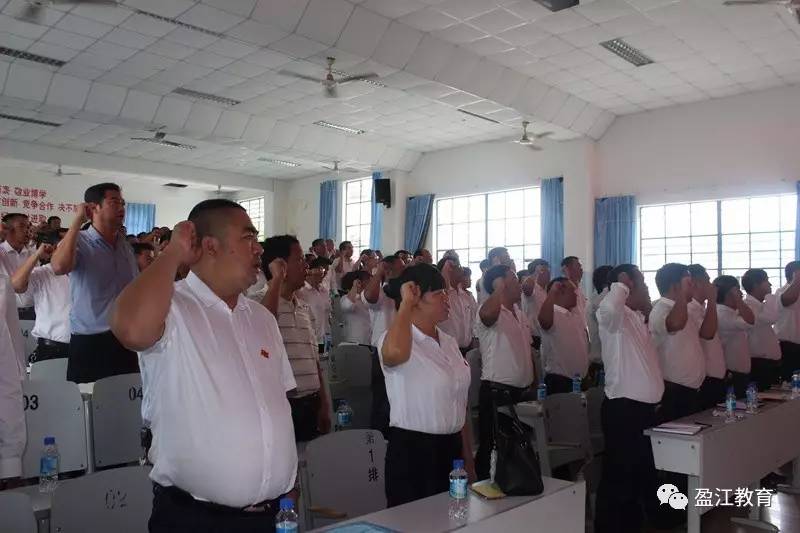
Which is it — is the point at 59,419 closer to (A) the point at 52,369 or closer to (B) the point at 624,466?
(A) the point at 52,369

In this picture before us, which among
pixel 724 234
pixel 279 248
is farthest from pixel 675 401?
pixel 724 234

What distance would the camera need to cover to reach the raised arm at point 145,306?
1.46 meters

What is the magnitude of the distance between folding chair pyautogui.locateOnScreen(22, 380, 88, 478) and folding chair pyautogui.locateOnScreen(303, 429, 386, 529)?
1.05 meters

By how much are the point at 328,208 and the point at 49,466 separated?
12242 millimetres

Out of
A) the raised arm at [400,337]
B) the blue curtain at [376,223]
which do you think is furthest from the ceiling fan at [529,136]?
the raised arm at [400,337]

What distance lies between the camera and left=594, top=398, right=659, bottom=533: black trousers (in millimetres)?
3758

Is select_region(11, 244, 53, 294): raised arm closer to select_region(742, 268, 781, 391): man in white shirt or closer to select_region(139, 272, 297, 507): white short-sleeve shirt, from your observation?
select_region(139, 272, 297, 507): white short-sleeve shirt

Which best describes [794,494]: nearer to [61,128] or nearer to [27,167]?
[61,128]

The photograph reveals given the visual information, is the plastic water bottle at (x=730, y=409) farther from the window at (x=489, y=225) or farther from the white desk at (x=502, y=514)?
the window at (x=489, y=225)

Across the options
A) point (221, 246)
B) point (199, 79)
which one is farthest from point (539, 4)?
point (221, 246)

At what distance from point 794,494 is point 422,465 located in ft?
11.9

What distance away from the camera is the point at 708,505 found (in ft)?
11.4

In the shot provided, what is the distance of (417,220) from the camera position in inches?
507

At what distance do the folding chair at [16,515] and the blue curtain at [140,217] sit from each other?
14.3 metres
